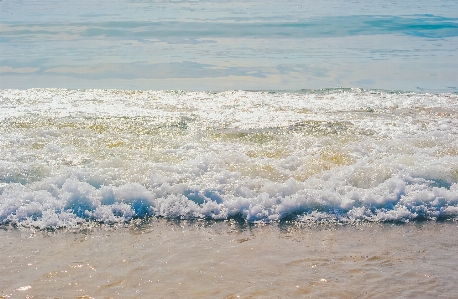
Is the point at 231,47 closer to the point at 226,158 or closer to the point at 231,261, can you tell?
the point at 226,158

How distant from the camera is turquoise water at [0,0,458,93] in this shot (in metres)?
13.7

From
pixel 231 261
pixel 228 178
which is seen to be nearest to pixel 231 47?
pixel 228 178

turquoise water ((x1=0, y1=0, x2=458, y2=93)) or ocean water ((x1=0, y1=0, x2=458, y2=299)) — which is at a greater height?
turquoise water ((x1=0, y1=0, x2=458, y2=93))

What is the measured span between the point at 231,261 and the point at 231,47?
47.3 ft

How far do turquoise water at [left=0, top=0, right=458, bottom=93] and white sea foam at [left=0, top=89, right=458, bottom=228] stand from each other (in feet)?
8.32

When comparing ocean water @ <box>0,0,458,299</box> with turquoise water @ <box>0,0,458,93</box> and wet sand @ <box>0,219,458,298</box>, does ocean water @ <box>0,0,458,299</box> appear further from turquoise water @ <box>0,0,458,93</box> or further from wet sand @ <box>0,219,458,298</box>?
turquoise water @ <box>0,0,458,93</box>

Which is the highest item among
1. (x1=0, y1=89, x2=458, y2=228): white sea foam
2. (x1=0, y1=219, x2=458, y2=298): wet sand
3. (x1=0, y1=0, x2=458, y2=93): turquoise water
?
(x1=0, y1=0, x2=458, y2=93): turquoise water

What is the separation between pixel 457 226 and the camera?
574 centimetres

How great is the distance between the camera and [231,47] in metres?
18.6

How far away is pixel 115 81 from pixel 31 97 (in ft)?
9.30

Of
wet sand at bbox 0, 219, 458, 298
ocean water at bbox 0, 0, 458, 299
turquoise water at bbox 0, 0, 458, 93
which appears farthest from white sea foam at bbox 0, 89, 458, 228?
turquoise water at bbox 0, 0, 458, 93

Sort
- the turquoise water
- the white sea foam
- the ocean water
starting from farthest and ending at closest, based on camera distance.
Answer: the turquoise water < the white sea foam < the ocean water

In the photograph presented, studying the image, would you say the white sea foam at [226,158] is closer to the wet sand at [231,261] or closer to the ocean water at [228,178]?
the ocean water at [228,178]

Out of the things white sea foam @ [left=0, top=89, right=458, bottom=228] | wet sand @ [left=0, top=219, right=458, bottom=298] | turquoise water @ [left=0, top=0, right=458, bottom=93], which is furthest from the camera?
turquoise water @ [left=0, top=0, right=458, bottom=93]
